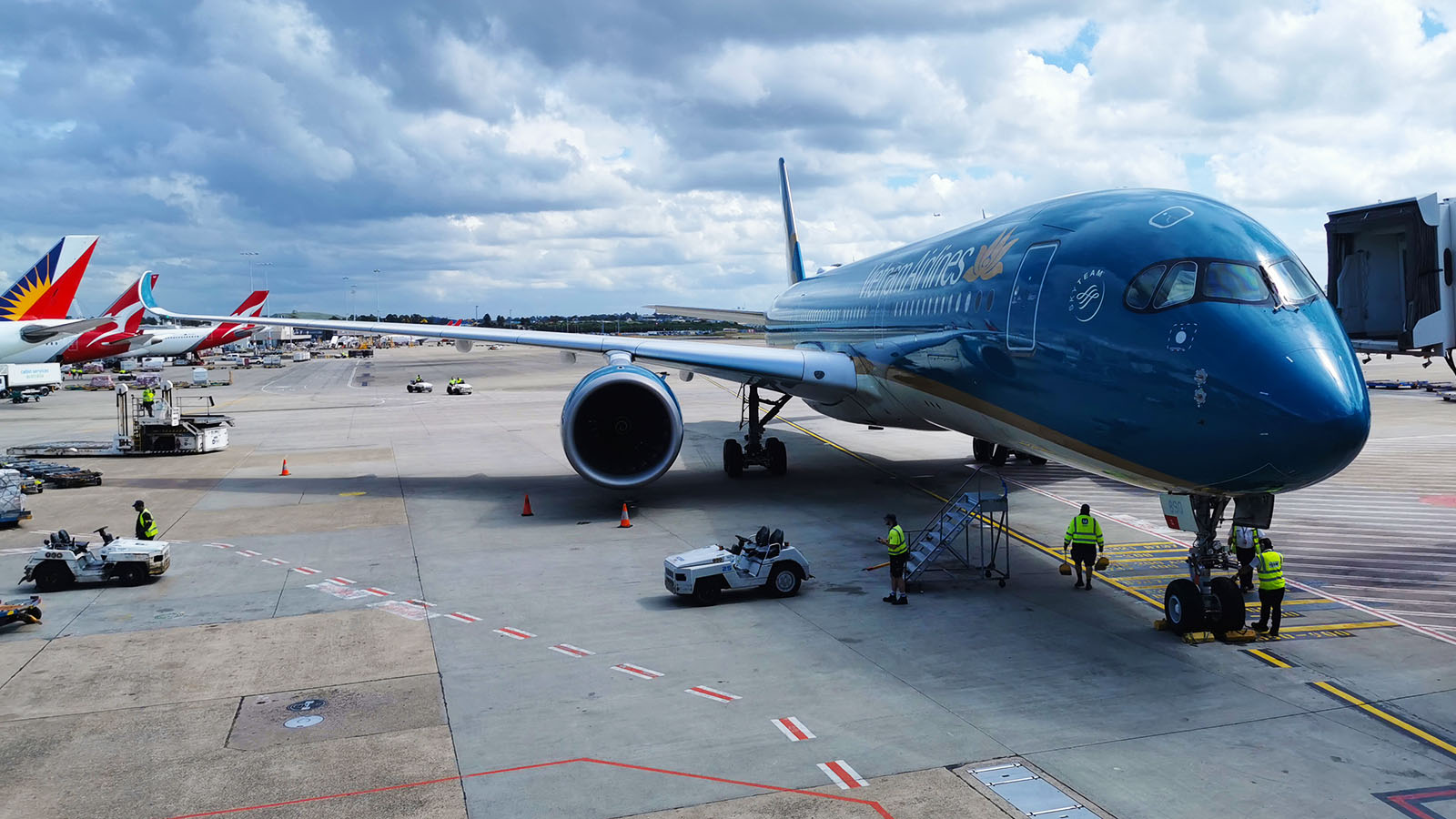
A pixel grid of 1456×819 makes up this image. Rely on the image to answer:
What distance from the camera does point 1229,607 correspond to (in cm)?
1209

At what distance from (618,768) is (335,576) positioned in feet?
29.9

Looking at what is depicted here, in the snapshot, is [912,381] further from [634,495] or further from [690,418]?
[690,418]

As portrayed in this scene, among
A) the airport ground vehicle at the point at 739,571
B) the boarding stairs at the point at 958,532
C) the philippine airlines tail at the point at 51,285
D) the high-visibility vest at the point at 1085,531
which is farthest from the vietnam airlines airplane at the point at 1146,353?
the philippine airlines tail at the point at 51,285

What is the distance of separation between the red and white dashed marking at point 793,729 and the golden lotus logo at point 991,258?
7.45 metres

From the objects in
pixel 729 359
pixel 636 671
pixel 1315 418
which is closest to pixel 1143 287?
pixel 1315 418

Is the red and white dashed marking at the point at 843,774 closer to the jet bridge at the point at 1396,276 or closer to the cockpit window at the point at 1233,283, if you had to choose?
the cockpit window at the point at 1233,283

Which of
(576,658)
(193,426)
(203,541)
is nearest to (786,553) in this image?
(576,658)

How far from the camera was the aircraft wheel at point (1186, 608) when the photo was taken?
12.1 meters

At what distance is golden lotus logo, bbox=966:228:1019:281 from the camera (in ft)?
47.5

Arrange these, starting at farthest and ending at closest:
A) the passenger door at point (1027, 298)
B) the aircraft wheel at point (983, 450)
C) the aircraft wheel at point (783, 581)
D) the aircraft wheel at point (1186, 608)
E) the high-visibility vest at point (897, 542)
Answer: the aircraft wheel at point (983, 450) < the aircraft wheel at point (783, 581) < the high-visibility vest at point (897, 542) < the passenger door at point (1027, 298) < the aircraft wheel at point (1186, 608)

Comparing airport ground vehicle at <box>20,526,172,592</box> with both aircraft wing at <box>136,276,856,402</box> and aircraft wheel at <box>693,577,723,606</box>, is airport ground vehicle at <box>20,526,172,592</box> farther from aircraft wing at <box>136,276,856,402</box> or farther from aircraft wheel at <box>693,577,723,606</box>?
aircraft wheel at <box>693,577,723,606</box>

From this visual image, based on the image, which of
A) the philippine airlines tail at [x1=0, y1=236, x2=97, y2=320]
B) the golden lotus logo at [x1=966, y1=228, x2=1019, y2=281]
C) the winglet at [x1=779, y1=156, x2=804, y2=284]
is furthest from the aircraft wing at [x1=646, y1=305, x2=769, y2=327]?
the philippine airlines tail at [x1=0, y1=236, x2=97, y2=320]

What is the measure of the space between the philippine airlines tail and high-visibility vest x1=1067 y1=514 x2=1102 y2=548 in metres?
54.4

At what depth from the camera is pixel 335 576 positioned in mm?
16109
